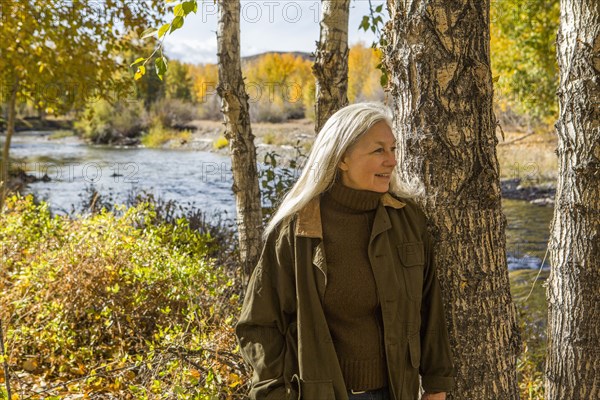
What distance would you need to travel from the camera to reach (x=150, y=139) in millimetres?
28109

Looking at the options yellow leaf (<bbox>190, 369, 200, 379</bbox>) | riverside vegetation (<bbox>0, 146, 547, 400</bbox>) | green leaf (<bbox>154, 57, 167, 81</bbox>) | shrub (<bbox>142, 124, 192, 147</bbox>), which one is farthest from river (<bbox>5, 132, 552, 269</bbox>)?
green leaf (<bbox>154, 57, 167, 81</bbox>)

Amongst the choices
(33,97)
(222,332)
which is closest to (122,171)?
(33,97)

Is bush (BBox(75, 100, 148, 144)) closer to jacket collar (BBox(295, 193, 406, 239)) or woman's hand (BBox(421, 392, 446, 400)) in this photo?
jacket collar (BBox(295, 193, 406, 239))

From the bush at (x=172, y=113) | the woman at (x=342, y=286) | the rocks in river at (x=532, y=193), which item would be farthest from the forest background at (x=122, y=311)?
the bush at (x=172, y=113)

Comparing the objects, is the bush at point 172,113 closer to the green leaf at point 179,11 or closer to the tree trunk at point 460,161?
the green leaf at point 179,11

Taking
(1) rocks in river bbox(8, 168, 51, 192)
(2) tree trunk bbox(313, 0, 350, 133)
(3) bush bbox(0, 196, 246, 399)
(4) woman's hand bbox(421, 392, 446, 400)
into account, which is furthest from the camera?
(1) rocks in river bbox(8, 168, 51, 192)

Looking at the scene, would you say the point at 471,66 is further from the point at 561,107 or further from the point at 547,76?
the point at 547,76

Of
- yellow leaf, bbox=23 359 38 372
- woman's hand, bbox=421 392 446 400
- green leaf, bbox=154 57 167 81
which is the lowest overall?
yellow leaf, bbox=23 359 38 372

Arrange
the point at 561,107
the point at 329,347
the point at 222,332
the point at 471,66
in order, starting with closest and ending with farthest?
the point at 329,347
the point at 471,66
the point at 561,107
the point at 222,332

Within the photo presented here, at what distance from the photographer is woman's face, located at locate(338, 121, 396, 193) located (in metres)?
2.12

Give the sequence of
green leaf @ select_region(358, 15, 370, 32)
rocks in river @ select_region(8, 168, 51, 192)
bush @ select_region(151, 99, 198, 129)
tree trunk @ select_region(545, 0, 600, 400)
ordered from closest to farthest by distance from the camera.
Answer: tree trunk @ select_region(545, 0, 600, 400) → green leaf @ select_region(358, 15, 370, 32) → rocks in river @ select_region(8, 168, 51, 192) → bush @ select_region(151, 99, 198, 129)

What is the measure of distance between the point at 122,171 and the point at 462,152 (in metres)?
17.2

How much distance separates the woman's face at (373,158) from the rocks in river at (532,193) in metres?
13.2

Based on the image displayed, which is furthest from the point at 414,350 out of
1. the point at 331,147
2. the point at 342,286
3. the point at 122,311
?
the point at 122,311
